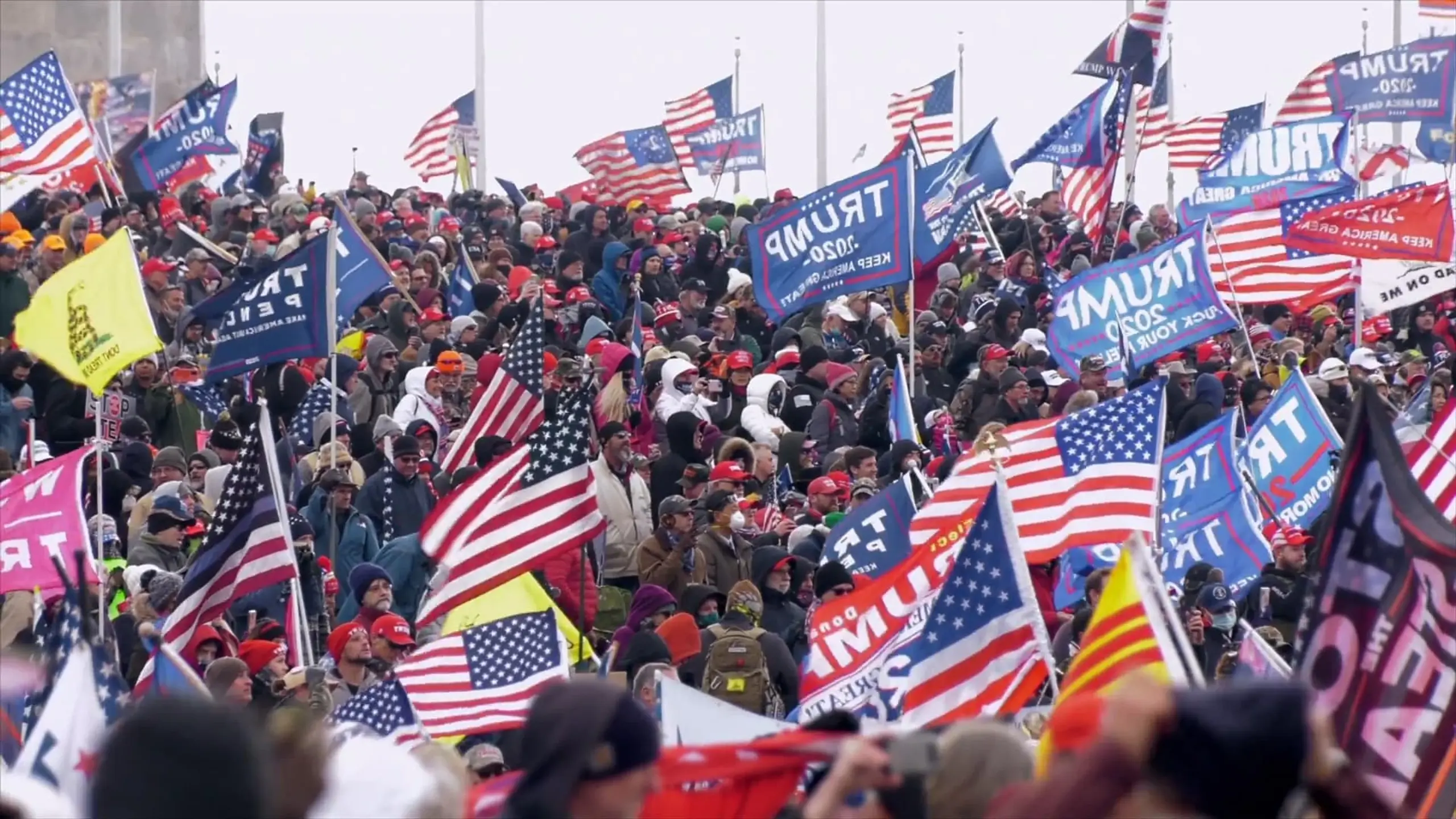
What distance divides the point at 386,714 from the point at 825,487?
643 centimetres

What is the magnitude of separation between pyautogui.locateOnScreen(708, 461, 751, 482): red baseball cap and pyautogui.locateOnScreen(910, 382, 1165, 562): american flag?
2293 mm

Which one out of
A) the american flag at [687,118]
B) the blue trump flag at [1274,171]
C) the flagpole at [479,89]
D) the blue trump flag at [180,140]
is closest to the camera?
the blue trump flag at [1274,171]

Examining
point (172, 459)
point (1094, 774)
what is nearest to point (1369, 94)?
point (172, 459)

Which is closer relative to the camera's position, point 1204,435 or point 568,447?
point 568,447

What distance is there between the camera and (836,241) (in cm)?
1816

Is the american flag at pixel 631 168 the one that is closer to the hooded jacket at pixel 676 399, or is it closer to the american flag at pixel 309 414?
the hooded jacket at pixel 676 399

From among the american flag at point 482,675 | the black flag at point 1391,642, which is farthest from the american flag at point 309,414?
the black flag at point 1391,642

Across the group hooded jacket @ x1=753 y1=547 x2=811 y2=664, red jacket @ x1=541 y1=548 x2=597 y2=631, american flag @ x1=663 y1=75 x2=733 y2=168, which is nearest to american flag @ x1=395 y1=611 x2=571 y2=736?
red jacket @ x1=541 y1=548 x2=597 y2=631

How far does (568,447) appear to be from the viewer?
12062mm

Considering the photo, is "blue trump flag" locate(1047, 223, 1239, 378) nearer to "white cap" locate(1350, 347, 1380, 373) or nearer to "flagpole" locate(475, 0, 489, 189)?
"white cap" locate(1350, 347, 1380, 373)

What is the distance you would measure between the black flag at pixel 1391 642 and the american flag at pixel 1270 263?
14.7 metres

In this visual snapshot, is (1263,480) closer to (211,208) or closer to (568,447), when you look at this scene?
(568,447)

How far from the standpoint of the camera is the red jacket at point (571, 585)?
1377 cm

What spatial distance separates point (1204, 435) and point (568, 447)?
4.43m
